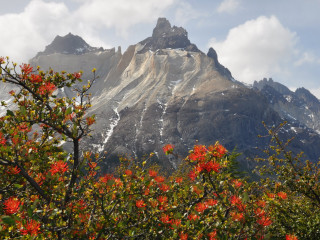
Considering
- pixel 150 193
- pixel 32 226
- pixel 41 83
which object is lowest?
Answer: pixel 32 226

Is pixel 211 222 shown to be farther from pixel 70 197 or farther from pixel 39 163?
pixel 39 163

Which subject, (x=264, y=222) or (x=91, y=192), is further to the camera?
(x=91, y=192)

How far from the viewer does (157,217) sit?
7.98 metres

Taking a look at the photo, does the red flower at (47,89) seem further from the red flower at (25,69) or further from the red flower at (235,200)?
the red flower at (235,200)

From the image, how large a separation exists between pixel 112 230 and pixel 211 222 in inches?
106

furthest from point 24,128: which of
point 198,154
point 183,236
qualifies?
point 183,236

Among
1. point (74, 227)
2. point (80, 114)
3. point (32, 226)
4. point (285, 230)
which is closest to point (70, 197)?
point (74, 227)

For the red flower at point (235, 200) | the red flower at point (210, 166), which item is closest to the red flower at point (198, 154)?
the red flower at point (210, 166)

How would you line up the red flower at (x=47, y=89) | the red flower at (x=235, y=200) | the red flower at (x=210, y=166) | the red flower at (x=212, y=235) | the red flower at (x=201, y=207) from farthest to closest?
the red flower at (x=47, y=89) → the red flower at (x=201, y=207) → the red flower at (x=212, y=235) → the red flower at (x=235, y=200) → the red flower at (x=210, y=166)

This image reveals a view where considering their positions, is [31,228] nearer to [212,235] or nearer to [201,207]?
[201,207]

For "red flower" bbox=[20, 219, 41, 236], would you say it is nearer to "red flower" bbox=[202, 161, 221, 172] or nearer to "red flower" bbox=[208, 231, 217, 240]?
"red flower" bbox=[202, 161, 221, 172]

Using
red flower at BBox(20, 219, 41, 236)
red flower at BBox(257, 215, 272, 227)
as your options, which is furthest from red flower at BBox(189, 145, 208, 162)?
red flower at BBox(20, 219, 41, 236)

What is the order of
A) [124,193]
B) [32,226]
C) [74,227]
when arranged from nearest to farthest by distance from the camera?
[32,226]
[74,227]
[124,193]

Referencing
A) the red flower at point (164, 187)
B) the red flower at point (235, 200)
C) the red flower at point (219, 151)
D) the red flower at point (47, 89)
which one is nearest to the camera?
the red flower at point (219, 151)
